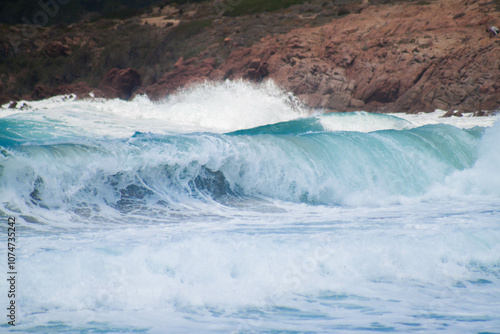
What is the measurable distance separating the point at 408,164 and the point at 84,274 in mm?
7645

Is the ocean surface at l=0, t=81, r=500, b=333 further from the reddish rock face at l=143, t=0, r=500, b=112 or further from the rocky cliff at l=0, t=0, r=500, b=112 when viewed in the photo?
the rocky cliff at l=0, t=0, r=500, b=112

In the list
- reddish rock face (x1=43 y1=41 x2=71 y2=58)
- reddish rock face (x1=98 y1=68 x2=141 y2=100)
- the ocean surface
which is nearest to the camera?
the ocean surface

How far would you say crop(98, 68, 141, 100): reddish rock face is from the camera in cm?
2977

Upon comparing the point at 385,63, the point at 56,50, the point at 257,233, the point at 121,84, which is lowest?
the point at 257,233

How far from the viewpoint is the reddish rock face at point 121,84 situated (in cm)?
2977

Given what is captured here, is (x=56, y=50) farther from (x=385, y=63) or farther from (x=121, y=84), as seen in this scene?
(x=385, y=63)

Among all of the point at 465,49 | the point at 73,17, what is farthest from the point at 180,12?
the point at 465,49

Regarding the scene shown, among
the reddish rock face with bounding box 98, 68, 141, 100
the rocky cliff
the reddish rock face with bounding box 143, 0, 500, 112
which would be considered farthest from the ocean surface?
the reddish rock face with bounding box 98, 68, 141, 100

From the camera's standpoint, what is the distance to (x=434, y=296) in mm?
4180

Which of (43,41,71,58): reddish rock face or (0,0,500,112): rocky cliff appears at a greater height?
(43,41,71,58): reddish rock face

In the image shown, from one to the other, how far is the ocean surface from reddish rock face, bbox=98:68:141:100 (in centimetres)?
2127

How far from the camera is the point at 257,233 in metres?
5.99

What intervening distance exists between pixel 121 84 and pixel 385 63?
15686 millimetres

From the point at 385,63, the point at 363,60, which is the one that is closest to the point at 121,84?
the point at 363,60
